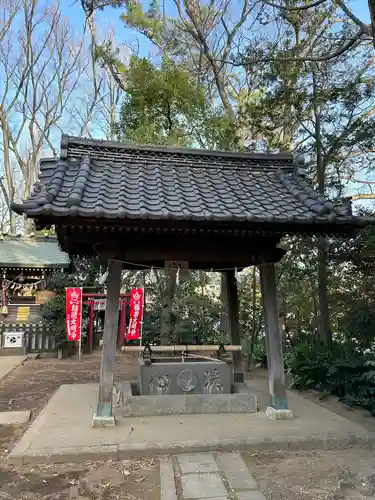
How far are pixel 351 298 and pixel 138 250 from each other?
15.7ft

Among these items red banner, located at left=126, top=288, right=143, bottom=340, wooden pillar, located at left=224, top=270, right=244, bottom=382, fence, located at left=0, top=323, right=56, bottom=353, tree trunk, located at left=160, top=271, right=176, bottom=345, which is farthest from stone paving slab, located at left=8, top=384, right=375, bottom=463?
fence, located at left=0, top=323, right=56, bottom=353

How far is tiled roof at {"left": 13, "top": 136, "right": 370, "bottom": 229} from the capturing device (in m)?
4.96

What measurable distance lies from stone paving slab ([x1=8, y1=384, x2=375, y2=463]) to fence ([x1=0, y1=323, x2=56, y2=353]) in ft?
28.7

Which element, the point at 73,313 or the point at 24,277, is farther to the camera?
the point at 24,277

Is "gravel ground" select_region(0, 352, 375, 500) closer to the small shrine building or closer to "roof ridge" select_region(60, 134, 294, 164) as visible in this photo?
"roof ridge" select_region(60, 134, 294, 164)

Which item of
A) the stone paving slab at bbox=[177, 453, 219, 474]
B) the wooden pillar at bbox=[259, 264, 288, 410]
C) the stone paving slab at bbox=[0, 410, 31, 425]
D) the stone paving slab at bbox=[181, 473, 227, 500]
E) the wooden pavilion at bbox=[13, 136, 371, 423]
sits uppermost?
the wooden pavilion at bbox=[13, 136, 371, 423]

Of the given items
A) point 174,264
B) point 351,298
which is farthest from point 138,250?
point 351,298

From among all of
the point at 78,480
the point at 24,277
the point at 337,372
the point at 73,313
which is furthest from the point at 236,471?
the point at 24,277

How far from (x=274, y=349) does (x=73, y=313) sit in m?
8.49

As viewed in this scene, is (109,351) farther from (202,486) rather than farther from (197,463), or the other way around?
(202,486)

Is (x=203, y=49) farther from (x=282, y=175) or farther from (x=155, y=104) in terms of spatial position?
(x=282, y=175)

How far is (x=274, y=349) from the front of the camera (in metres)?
6.07

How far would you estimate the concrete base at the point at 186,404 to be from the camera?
5.99m

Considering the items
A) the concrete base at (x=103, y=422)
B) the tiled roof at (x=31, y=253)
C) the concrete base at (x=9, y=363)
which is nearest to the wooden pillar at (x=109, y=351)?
the concrete base at (x=103, y=422)
